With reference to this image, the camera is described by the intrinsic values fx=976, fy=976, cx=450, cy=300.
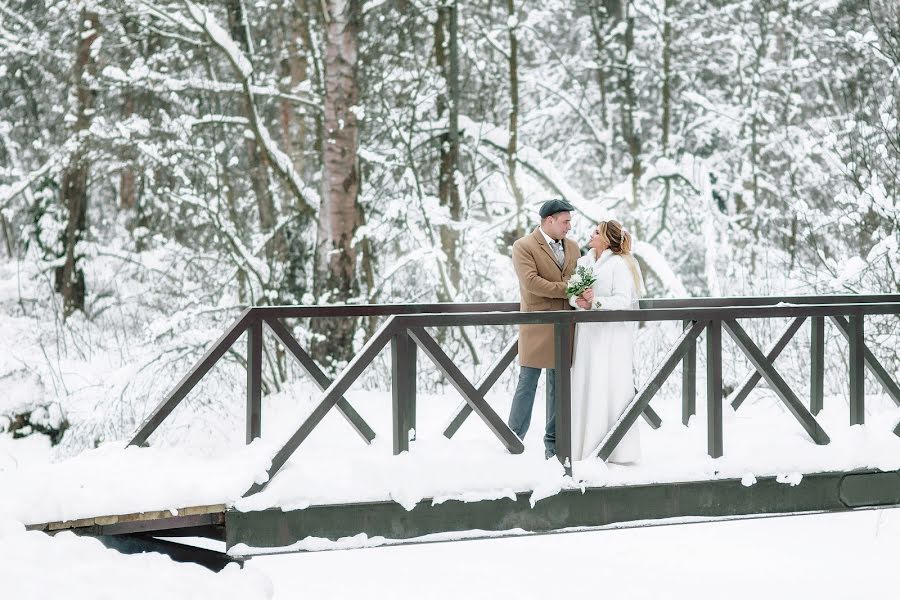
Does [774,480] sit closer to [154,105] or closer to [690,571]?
[690,571]

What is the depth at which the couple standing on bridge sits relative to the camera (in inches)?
221

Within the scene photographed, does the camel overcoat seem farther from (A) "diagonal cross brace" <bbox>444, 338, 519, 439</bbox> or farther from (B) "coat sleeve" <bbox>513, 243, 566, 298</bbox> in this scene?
(A) "diagonal cross brace" <bbox>444, 338, 519, 439</bbox>

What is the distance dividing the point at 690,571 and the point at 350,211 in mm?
4656

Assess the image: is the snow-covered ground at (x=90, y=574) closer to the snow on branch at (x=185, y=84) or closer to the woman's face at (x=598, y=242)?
the woman's face at (x=598, y=242)

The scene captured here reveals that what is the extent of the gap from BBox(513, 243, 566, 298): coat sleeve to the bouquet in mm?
142

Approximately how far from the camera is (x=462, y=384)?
5.18 m

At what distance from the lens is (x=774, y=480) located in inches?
224

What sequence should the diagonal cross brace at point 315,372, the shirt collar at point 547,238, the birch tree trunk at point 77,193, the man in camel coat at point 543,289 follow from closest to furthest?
the man in camel coat at point 543,289
the shirt collar at point 547,238
the diagonal cross brace at point 315,372
the birch tree trunk at point 77,193

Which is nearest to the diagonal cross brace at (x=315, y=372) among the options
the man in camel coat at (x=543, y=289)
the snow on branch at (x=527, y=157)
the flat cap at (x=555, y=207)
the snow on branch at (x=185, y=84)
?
the man in camel coat at (x=543, y=289)

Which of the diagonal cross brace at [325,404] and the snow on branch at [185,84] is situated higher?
the snow on branch at [185,84]

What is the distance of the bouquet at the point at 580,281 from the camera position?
548cm

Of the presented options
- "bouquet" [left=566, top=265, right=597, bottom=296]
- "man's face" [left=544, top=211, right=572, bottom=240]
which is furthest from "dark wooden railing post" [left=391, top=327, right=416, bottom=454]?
"man's face" [left=544, top=211, right=572, bottom=240]

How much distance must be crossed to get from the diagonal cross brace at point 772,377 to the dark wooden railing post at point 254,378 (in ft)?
9.14

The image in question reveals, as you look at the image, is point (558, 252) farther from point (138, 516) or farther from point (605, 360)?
point (138, 516)
